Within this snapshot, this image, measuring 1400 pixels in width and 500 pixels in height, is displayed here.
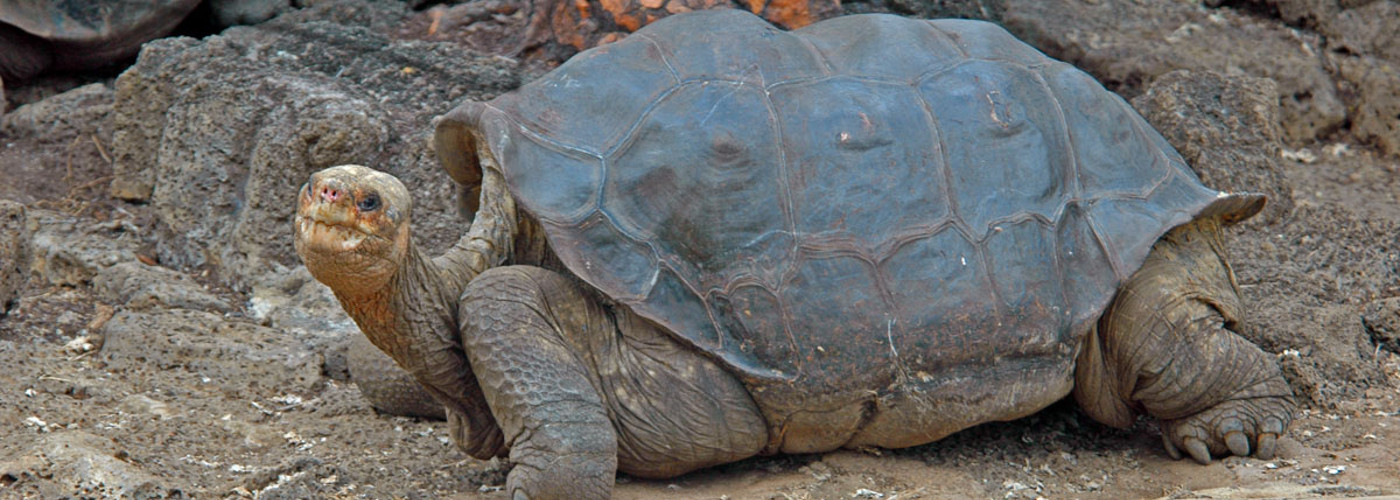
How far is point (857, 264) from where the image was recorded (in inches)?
133

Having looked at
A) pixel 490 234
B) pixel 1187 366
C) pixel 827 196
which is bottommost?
pixel 1187 366

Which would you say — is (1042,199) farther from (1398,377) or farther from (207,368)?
(207,368)

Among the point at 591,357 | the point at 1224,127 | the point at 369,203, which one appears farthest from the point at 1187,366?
the point at 369,203

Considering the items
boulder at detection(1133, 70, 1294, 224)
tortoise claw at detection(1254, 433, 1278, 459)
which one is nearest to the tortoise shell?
tortoise claw at detection(1254, 433, 1278, 459)

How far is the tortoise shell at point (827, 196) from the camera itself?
3336 mm

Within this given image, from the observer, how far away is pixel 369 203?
2.88 m

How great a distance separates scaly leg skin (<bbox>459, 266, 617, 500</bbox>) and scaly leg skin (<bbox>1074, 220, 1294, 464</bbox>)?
1393mm

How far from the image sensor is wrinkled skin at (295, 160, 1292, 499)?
304 cm

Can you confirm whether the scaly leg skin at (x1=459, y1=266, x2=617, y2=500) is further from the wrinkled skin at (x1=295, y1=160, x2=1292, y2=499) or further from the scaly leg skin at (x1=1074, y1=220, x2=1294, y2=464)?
the scaly leg skin at (x1=1074, y1=220, x2=1294, y2=464)

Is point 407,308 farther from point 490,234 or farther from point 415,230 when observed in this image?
point 415,230

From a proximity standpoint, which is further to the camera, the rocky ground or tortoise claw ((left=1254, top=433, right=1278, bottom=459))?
tortoise claw ((left=1254, top=433, right=1278, bottom=459))

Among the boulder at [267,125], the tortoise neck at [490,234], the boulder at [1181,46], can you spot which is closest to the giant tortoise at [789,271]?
the tortoise neck at [490,234]

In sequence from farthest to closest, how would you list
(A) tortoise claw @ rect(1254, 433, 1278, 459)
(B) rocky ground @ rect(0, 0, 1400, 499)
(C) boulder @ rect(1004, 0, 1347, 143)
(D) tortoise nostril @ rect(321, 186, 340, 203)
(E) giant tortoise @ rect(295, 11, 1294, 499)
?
(C) boulder @ rect(1004, 0, 1347, 143) → (A) tortoise claw @ rect(1254, 433, 1278, 459) → (B) rocky ground @ rect(0, 0, 1400, 499) → (E) giant tortoise @ rect(295, 11, 1294, 499) → (D) tortoise nostril @ rect(321, 186, 340, 203)

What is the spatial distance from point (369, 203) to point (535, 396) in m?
0.61
